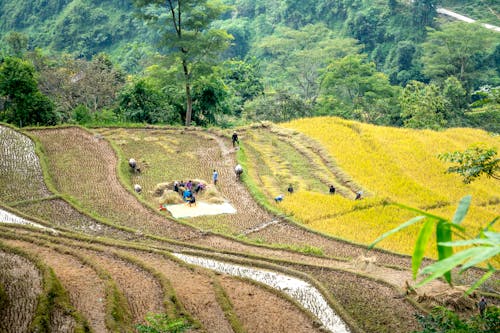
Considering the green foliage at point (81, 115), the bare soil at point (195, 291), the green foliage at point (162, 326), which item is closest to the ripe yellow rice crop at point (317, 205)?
the bare soil at point (195, 291)

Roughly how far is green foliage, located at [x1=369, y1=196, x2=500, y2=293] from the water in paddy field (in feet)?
28.2

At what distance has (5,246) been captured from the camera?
11961 millimetres

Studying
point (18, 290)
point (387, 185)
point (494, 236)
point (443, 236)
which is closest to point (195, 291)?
point (18, 290)

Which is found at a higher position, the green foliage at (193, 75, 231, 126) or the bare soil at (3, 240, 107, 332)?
the bare soil at (3, 240, 107, 332)

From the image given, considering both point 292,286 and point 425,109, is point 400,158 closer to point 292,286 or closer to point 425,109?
point 425,109

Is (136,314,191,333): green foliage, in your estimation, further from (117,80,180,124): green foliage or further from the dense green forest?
(117,80,180,124): green foliage

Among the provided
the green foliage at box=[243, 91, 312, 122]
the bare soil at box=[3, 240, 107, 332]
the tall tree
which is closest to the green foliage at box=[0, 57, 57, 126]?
the tall tree

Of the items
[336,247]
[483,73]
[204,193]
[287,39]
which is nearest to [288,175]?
[204,193]

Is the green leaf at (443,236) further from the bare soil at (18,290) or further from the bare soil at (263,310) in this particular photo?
the bare soil at (263,310)

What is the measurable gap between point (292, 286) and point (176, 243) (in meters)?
3.72

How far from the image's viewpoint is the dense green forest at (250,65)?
87.4 feet

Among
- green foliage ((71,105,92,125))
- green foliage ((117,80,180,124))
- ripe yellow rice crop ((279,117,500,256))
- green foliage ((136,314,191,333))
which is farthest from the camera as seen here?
green foliage ((117,80,180,124))

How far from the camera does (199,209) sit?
57.1ft

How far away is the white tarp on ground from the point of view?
55.9ft
